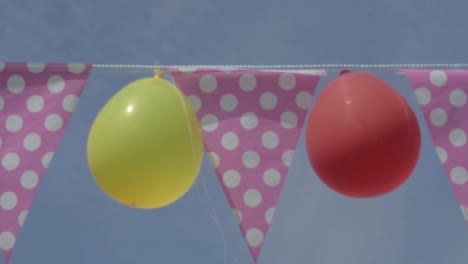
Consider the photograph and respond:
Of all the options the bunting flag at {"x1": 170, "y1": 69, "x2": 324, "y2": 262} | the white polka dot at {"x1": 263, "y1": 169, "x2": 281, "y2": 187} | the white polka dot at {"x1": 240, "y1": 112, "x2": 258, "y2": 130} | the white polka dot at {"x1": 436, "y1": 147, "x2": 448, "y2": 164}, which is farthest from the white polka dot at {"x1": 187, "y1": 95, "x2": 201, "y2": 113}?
the white polka dot at {"x1": 436, "y1": 147, "x2": 448, "y2": 164}

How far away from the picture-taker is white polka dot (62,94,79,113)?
3438 mm

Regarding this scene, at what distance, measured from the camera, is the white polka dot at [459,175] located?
342cm

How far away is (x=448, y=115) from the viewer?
349 cm

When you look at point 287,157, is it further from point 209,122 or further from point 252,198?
point 209,122

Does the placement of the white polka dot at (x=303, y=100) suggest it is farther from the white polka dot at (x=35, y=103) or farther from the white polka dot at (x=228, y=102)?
the white polka dot at (x=35, y=103)

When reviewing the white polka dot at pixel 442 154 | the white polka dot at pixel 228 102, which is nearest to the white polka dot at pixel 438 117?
the white polka dot at pixel 442 154

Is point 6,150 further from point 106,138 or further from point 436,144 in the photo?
point 436,144

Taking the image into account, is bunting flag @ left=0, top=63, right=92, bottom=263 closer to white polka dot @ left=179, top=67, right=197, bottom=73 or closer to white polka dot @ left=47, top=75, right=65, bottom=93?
white polka dot @ left=47, top=75, right=65, bottom=93

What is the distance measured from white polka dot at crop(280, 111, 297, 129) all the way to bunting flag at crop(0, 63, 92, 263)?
0.94 metres

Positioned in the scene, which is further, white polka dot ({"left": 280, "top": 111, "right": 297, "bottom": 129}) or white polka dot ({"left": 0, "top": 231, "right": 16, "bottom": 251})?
white polka dot ({"left": 280, "top": 111, "right": 297, "bottom": 129})

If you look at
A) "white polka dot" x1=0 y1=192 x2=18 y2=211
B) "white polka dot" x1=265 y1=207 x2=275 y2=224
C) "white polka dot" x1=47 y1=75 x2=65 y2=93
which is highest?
"white polka dot" x1=47 y1=75 x2=65 y2=93

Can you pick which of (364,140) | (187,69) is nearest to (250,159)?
(187,69)

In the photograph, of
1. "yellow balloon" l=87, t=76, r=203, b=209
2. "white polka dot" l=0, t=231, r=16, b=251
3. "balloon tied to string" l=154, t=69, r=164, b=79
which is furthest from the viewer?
"balloon tied to string" l=154, t=69, r=164, b=79

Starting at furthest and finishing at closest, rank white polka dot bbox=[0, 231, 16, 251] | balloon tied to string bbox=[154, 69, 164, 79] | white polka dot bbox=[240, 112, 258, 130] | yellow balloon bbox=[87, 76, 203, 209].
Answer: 1. white polka dot bbox=[240, 112, 258, 130]
2. balloon tied to string bbox=[154, 69, 164, 79]
3. white polka dot bbox=[0, 231, 16, 251]
4. yellow balloon bbox=[87, 76, 203, 209]
